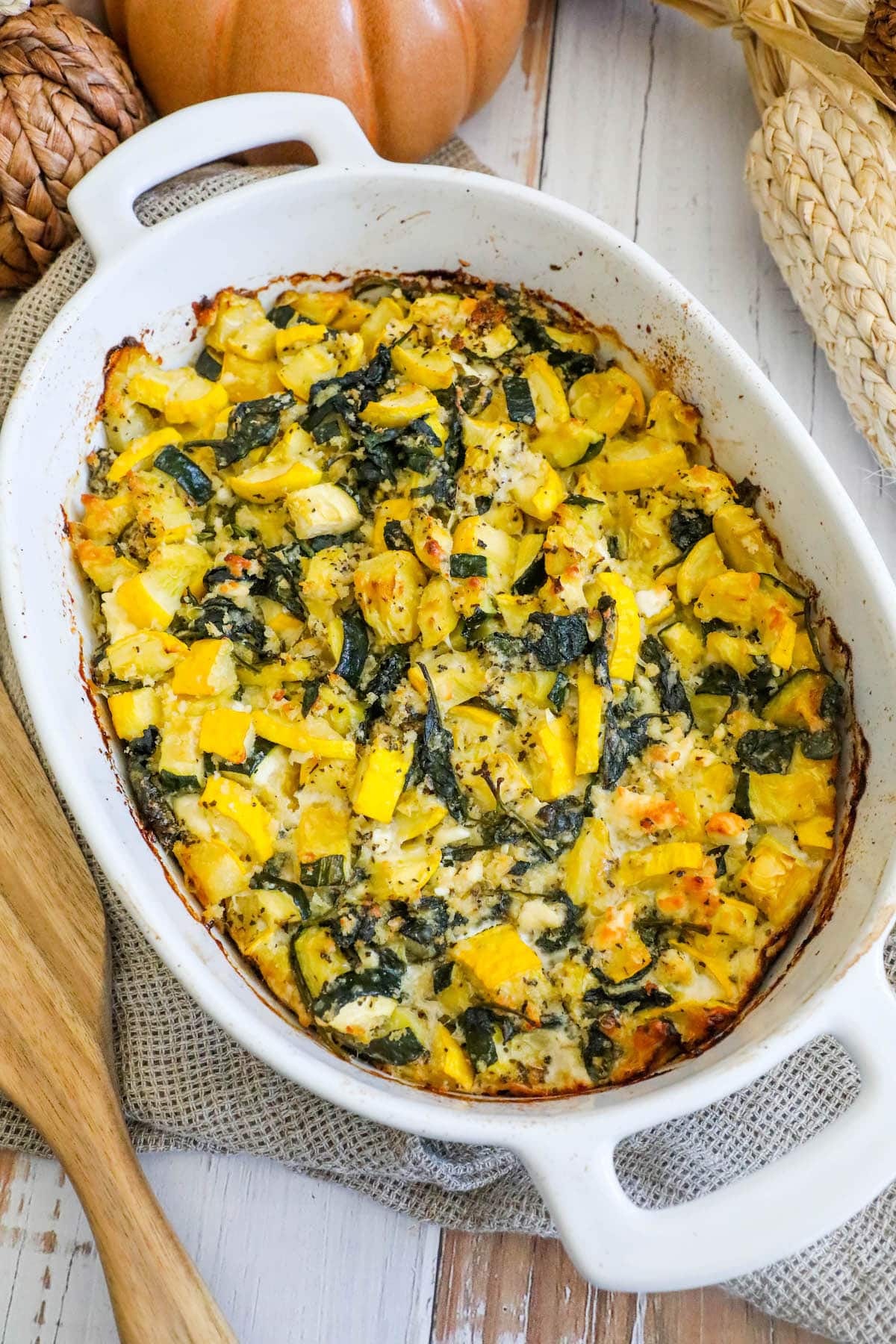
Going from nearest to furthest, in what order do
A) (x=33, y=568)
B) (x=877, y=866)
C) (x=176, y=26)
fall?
(x=877, y=866) → (x=33, y=568) → (x=176, y=26)

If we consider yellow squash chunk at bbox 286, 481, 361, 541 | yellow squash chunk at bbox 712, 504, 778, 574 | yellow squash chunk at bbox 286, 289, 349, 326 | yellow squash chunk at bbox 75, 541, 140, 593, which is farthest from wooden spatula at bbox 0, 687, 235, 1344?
yellow squash chunk at bbox 712, 504, 778, 574

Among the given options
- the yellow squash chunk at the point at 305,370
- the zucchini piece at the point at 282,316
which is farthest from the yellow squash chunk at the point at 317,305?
the yellow squash chunk at the point at 305,370

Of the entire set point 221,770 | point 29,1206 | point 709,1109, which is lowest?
point 29,1206

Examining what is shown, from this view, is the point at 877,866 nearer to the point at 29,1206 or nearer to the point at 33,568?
the point at 33,568

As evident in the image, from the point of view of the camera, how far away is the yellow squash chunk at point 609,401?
2.25 m

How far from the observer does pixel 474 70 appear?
261 cm

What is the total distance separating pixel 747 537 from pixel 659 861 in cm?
63

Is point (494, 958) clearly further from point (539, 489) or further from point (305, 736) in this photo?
point (539, 489)

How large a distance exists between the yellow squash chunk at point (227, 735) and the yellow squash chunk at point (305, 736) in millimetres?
27

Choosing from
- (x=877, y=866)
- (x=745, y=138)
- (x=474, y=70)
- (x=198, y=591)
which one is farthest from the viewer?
(x=745, y=138)

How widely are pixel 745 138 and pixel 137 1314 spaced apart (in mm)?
2840

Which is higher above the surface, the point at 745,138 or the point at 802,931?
the point at 745,138

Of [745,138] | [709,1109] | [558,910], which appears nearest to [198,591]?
[558,910]

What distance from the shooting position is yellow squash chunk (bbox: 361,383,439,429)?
7.22 ft
